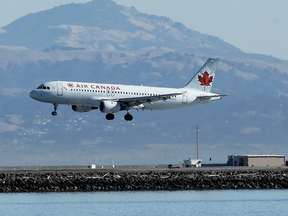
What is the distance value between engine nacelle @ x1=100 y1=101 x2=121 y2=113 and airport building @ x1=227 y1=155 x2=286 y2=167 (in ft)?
105

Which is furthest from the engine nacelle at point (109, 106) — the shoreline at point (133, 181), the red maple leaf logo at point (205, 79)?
the red maple leaf logo at point (205, 79)

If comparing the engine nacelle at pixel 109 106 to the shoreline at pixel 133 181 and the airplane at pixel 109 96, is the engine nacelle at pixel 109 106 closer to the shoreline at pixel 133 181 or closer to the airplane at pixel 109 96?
the airplane at pixel 109 96

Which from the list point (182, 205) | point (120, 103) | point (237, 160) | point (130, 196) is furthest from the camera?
point (237, 160)

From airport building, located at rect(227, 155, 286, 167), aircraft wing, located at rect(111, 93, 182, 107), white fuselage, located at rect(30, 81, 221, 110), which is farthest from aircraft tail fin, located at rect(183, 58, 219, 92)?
aircraft wing, located at rect(111, 93, 182, 107)

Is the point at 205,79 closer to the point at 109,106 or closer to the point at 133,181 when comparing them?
the point at 109,106

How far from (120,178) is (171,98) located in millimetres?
23584

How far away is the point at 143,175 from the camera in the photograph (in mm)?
87312

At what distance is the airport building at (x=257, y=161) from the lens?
377ft

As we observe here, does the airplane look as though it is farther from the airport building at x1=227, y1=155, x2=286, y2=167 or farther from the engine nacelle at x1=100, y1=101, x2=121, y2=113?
the airport building at x1=227, y1=155, x2=286, y2=167

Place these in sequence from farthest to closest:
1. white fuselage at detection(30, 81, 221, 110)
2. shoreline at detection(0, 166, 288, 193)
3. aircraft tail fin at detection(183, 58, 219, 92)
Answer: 1. aircraft tail fin at detection(183, 58, 219, 92)
2. white fuselage at detection(30, 81, 221, 110)
3. shoreline at detection(0, 166, 288, 193)

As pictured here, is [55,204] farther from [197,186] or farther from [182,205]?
[197,186]

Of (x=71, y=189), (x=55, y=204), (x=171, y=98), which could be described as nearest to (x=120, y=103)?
(x=171, y=98)

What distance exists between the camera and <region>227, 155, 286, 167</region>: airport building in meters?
115

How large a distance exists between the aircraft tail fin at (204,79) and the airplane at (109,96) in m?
3.48
